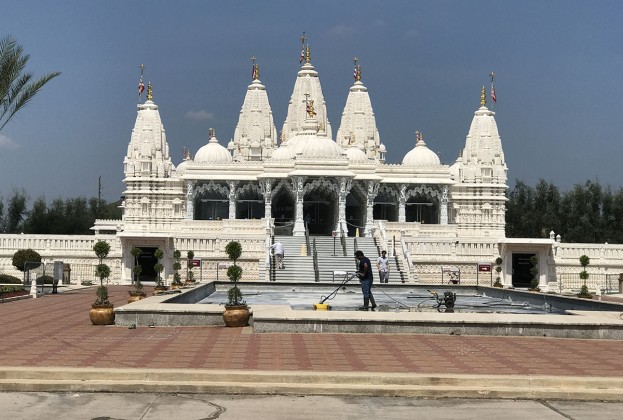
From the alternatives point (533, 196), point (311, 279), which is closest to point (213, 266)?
point (311, 279)

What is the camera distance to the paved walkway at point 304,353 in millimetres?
13016

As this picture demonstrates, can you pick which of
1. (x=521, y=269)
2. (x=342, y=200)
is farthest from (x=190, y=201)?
(x=521, y=269)

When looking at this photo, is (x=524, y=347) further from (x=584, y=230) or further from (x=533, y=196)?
(x=533, y=196)

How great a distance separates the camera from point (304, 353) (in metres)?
14.7

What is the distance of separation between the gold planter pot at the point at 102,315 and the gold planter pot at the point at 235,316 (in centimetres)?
239

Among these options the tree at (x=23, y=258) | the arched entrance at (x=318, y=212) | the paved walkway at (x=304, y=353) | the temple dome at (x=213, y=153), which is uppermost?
the temple dome at (x=213, y=153)

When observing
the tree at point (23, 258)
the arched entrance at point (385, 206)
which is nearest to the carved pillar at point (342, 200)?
the arched entrance at point (385, 206)

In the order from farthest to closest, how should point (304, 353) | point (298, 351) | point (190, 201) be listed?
point (190, 201)
point (298, 351)
point (304, 353)

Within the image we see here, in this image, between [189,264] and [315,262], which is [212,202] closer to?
[189,264]

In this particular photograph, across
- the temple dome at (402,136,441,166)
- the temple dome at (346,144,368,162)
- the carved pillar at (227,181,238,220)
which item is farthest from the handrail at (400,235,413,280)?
the temple dome at (402,136,441,166)

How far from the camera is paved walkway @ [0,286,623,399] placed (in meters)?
13.0

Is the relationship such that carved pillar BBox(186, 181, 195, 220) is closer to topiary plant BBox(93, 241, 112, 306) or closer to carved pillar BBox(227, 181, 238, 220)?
carved pillar BBox(227, 181, 238, 220)

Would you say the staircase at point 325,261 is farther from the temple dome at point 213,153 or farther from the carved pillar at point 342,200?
the temple dome at point 213,153

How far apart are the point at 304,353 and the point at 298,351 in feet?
0.83
